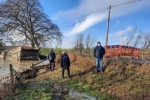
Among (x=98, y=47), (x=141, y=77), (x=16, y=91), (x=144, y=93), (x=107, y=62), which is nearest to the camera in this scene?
(x=144, y=93)

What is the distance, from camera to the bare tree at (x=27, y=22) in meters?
48.2

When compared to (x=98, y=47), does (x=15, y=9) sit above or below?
above

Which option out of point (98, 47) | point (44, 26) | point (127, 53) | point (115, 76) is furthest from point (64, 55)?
point (44, 26)

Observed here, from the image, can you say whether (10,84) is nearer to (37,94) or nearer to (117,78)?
(37,94)

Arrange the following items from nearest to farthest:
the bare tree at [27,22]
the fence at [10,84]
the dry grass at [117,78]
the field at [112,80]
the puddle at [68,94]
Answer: the puddle at [68,94]
the field at [112,80]
the dry grass at [117,78]
the fence at [10,84]
the bare tree at [27,22]

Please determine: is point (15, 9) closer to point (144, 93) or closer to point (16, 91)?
point (16, 91)

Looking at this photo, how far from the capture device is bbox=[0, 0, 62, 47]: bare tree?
48.2m

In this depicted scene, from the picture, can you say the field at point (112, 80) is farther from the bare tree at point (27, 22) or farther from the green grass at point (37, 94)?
the bare tree at point (27, 22)

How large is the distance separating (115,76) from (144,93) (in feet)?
11.5

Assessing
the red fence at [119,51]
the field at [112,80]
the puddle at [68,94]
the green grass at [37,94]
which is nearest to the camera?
the green grass at [37,94]

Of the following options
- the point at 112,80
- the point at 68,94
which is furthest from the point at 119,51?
the point at 68,94

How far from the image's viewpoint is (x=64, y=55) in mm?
16594

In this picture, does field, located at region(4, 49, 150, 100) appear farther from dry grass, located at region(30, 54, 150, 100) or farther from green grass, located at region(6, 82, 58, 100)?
green grass, located at region(6, 82, 58, 100)

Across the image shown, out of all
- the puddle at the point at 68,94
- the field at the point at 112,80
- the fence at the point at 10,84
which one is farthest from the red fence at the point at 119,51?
the fence at the point at 10,84
